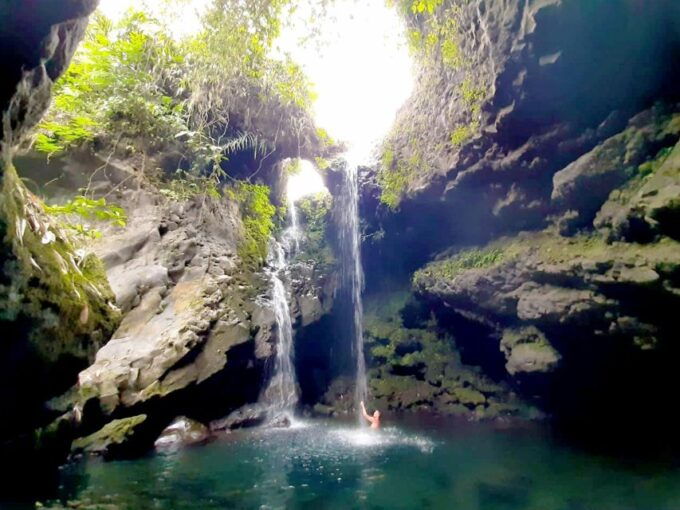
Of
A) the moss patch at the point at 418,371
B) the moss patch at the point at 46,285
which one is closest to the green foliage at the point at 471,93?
the moss patch at the point at 418,371

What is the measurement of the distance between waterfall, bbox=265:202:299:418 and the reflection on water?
2.97 m

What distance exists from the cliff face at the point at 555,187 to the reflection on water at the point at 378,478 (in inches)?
86.6

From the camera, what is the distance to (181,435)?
9367 mm

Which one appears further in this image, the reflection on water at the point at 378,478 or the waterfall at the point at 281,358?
the waterfall at the point at 281,358

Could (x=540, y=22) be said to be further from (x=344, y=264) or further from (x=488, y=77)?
(x=344, y=264)

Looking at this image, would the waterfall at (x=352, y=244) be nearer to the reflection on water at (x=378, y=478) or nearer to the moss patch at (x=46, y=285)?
the reflection on water at (x=378, y=478)

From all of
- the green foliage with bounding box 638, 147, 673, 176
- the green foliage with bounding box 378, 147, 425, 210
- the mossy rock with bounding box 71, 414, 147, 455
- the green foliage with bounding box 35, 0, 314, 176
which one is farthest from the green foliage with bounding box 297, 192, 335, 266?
the green foliage with bounding box 638, 147, 673, 176

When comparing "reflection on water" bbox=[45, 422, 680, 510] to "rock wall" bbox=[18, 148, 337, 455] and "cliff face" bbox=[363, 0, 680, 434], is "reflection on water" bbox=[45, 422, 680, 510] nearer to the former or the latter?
"rock wall" bbox=[18, 148, 337, 455]

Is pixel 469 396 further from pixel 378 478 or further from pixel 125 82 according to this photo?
pixel 125 82

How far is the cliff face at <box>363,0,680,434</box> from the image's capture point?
6953mm

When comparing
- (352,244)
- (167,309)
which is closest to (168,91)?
(167,309)

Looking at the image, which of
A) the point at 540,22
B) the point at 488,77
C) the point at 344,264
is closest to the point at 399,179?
the point at 344,264

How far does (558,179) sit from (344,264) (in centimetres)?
878

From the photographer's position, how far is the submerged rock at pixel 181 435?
889 cm
